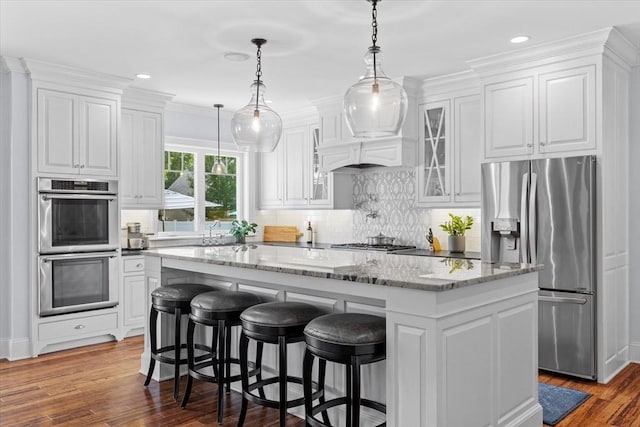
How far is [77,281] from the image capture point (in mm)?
4777

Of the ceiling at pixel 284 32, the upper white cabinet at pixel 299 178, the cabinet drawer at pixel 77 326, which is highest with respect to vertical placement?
the ceiling at pixel 284 32

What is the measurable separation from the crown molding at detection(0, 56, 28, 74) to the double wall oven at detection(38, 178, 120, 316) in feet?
3.23

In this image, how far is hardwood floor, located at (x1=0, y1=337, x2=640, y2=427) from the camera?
311 cm

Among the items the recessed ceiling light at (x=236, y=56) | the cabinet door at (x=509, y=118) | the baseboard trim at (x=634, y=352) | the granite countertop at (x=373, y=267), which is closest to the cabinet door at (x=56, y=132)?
the recessed ceiling light at (x=236, y=56)

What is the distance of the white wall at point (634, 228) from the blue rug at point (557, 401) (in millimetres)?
1088

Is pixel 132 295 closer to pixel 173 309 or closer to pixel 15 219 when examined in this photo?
pixel 15 219

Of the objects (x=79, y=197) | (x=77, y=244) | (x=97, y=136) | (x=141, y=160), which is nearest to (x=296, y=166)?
(x=141, y=160)

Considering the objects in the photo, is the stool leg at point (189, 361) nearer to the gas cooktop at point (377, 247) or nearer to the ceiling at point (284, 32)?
the ceiling at point (284, 32)

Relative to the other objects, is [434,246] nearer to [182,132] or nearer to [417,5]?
[417,5]

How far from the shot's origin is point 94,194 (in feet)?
16.0

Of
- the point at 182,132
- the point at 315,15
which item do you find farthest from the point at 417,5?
the point at 182,132

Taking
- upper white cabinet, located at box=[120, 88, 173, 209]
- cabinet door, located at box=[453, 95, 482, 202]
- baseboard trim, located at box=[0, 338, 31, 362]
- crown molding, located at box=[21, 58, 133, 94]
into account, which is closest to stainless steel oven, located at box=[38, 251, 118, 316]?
baseboard trim, located at box=[0, 338, 31, 362]

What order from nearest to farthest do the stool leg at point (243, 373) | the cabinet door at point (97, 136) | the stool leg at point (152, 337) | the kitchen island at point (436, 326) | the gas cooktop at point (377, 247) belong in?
the kitchen island at point (436, 326) → the stool leg at point (243, 373) → the stool leg at point (152, 337) → the cabinet door at point (97, 136) → the gas cooktop at point (377, 247)

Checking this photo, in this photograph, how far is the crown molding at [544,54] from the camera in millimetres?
3779
